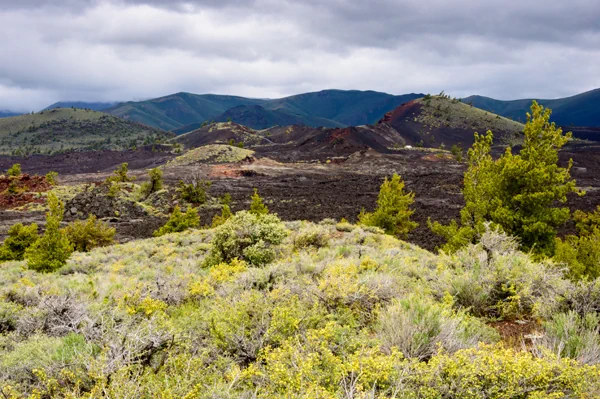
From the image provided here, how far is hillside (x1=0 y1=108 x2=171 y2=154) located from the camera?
5699 inches

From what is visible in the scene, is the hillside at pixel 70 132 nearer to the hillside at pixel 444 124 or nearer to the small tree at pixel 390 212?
the hillside at pixel 444 124

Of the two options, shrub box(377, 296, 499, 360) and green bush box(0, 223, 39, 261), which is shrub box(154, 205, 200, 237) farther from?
shrub box(377, 296, 499, 360)

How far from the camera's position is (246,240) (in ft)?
40.9

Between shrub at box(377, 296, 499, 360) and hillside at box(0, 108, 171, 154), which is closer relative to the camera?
shrub at box(377, 296, 499, 360)

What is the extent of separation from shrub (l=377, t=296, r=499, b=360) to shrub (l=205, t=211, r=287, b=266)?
303 inches

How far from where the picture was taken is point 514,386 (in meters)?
3.21

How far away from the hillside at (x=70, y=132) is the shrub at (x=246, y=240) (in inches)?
5466

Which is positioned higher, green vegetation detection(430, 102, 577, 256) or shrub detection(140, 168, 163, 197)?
green vegetation detection(430, 102, 577, 256)

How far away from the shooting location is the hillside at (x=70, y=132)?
144750 mm

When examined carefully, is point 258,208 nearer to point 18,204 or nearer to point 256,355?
point 256,355

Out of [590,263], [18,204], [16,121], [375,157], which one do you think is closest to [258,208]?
[590,263]

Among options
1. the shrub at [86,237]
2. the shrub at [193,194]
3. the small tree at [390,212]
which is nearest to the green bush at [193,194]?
the shrub at [193,194]

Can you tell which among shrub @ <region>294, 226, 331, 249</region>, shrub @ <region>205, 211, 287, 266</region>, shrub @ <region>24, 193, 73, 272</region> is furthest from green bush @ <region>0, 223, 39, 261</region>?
shrub @ <region>294, 226, 331, 249</region>

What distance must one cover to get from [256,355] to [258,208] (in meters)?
21.5
